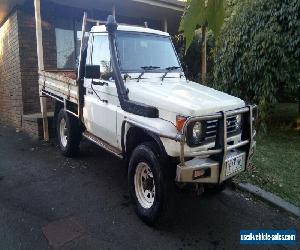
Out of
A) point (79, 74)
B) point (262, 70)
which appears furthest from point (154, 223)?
point (262, 70)

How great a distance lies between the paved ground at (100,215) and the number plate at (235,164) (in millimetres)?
717

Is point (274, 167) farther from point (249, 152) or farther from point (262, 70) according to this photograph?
point (262, 70)

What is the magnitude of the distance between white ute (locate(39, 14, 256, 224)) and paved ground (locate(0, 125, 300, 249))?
0.32 meters

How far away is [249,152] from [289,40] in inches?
172

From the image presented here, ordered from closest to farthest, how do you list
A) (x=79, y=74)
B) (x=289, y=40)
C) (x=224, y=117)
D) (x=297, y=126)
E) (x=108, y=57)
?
(x=224, y=117)
(x=108, y=57)
(x=79, y=74)
(x=289, y=40)
(x=297, y=126)

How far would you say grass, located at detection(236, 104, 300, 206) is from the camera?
5.02 metres

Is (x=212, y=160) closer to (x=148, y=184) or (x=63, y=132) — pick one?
(x=148, y=184)

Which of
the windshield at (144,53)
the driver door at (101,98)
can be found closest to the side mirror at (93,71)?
the driver door at (101,98)

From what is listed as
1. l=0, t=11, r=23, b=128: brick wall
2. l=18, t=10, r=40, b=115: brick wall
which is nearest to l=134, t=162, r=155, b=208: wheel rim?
l=18, t=10, r=40, b=115: brick wall

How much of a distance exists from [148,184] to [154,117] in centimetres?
90

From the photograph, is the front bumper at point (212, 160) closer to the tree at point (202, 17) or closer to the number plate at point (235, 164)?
the number plate at point (235, 164)

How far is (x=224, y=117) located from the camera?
12.1ft

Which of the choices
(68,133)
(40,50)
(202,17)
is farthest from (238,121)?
(40,50)

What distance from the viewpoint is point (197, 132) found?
368cm
